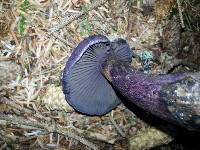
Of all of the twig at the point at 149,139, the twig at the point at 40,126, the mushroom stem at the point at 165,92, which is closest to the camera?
the mushroom stem at the point at 165,92

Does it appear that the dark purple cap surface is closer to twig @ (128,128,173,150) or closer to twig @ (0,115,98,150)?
twig @ (0,115,98,150)

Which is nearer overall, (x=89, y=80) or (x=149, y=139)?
(x=89, y=80)

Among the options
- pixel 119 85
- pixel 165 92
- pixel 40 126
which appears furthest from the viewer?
pixel 40 126

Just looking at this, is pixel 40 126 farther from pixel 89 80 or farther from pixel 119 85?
pixel 119 85

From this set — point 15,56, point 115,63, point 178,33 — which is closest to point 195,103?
point 115,63

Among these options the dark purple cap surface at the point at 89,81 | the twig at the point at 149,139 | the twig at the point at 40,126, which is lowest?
the twig at the point at 149,139

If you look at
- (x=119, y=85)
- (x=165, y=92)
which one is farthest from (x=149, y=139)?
(x=165, y=92)

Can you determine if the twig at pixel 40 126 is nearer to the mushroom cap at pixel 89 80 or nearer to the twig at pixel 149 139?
the mushroom cap at pixel 89 80

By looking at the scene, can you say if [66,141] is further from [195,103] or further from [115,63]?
[195,103]

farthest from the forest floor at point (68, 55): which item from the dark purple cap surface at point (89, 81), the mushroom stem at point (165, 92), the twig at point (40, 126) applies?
the mushroom stem at point (165, 92)
